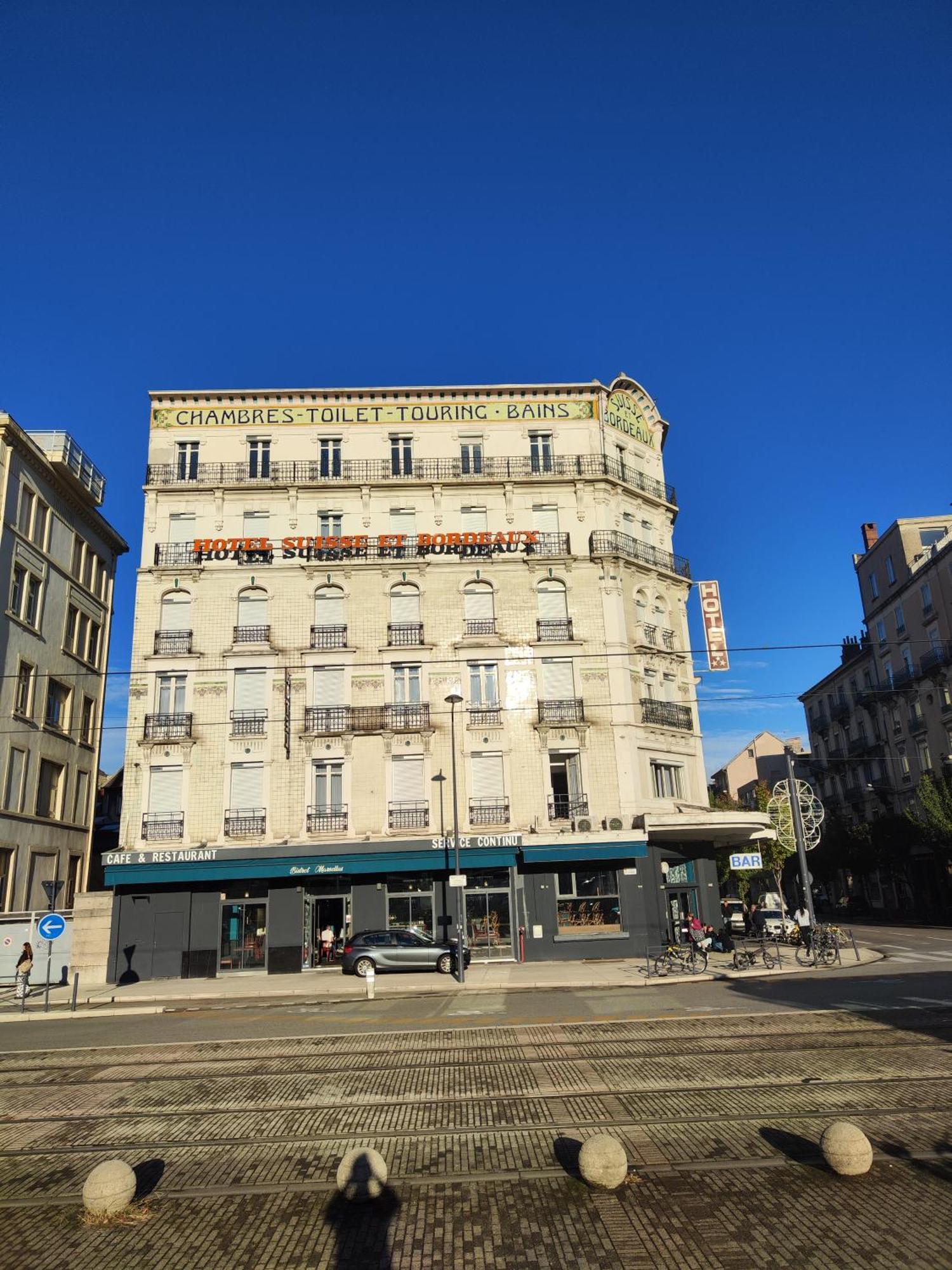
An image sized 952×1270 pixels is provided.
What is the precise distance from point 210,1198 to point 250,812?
2420cm

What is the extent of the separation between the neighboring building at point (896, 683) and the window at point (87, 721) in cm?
3962

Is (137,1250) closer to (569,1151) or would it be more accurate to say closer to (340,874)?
(569,1151)

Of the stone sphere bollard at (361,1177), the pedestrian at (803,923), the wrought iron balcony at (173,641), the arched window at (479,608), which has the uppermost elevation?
the arched window at (479,608)

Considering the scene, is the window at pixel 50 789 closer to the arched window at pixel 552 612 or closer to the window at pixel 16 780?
the window at pixel 16 780

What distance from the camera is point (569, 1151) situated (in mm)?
8570

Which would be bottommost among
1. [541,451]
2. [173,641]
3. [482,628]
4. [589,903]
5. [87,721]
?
[589,903]

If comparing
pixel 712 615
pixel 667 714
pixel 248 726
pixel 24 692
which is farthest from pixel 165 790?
pixel 712 615

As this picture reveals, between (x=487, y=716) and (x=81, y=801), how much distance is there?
19666 mm

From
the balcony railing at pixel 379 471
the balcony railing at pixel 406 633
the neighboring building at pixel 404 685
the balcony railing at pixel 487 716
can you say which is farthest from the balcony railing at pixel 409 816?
the balcony railing at pixel 379 471

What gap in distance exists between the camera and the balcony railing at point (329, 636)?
3316 centimetres

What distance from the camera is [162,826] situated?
3092 cm

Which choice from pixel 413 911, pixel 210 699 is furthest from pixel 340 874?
pixel 210 699

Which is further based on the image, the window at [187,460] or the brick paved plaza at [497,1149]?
the window at [187,460]

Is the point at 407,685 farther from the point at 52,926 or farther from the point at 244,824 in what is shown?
the point at 52,926
